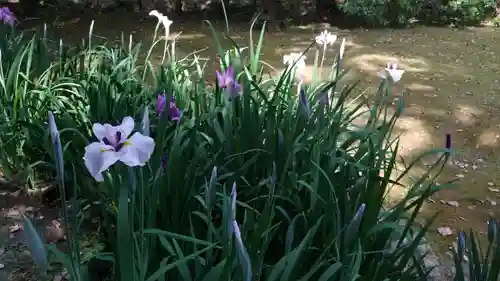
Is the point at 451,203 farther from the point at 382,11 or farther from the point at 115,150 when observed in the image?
the point at 382,11

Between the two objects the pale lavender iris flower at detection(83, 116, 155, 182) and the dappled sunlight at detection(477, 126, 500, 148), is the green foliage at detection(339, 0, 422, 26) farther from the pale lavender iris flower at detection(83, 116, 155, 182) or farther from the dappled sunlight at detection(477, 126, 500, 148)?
the pale lavender iris flower at detection(83, 116, 155, 182)

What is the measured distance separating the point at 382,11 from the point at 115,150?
634cm

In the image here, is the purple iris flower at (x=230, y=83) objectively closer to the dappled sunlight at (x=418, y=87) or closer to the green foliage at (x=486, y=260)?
the green foliage at (x=486, y=260)

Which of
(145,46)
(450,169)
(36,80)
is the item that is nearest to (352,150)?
(450,169)

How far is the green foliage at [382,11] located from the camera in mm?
6855

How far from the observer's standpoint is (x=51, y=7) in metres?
7.07

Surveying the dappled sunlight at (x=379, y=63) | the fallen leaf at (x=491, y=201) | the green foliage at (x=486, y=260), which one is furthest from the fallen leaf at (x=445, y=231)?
the dappled sunlight at (x=379, y=63)

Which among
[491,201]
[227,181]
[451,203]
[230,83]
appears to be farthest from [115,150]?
[491,201]

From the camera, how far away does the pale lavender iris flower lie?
99cm

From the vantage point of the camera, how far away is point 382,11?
6.89 m

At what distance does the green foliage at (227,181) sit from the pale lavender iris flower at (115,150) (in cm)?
6

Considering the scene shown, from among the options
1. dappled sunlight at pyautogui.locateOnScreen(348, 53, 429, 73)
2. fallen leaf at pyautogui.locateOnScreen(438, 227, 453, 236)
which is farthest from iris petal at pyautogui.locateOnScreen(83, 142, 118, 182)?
dappled sunlight at pyautogui.locateOnScreen(348, 53, 429, 73)

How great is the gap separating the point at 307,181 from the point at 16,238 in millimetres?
1067

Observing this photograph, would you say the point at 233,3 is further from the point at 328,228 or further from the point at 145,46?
the point at 328,228
